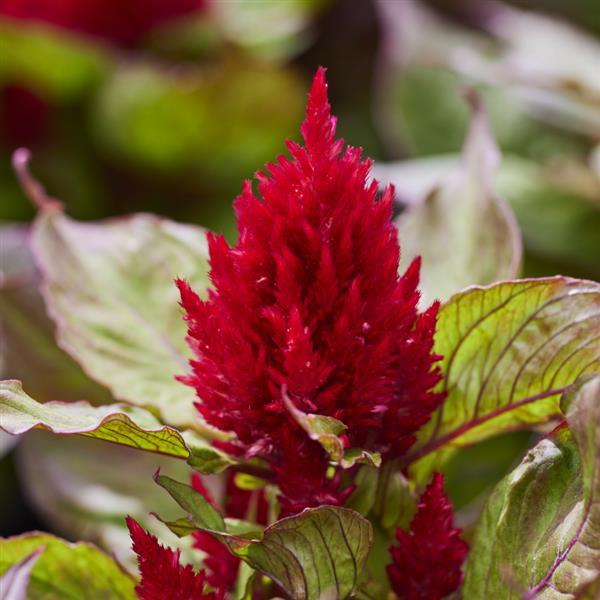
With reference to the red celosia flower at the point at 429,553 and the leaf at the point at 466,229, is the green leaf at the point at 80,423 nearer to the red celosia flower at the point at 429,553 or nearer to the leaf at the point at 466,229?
the red celosia flower at the point at 429,553

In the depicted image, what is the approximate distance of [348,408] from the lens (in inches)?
17.3

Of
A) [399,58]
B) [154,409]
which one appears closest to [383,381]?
[154,409]

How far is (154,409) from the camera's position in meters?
0.54

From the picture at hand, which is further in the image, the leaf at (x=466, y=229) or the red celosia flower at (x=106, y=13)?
the red celosia flower at (x=106, y=13)

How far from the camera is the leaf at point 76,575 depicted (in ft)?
1.79

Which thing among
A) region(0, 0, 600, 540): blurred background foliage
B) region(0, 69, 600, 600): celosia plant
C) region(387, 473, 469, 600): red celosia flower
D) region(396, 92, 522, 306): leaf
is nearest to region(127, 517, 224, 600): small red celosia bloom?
region(0, 69, 600, 600): celosia plant

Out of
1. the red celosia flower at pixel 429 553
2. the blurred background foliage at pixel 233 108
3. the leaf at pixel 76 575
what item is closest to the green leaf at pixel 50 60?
the blurred background foliage at pixel 233 108

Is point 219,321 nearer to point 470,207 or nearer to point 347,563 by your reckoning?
point 347,563

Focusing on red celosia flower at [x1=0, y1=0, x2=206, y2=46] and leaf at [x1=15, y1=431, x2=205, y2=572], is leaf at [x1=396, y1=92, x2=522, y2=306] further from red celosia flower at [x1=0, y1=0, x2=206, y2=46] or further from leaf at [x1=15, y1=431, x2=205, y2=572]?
red celosia flower at [x1=0, y1=0, x2=206, y2=46]

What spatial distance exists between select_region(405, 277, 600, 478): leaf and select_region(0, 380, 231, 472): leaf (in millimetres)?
124

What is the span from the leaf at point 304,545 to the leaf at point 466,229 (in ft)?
0.68

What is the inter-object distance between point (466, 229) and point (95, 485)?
1.18 feet

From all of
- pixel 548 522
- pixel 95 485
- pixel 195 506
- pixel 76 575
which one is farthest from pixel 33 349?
pixel 548 522

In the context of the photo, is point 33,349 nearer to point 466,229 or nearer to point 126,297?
point 126,297
